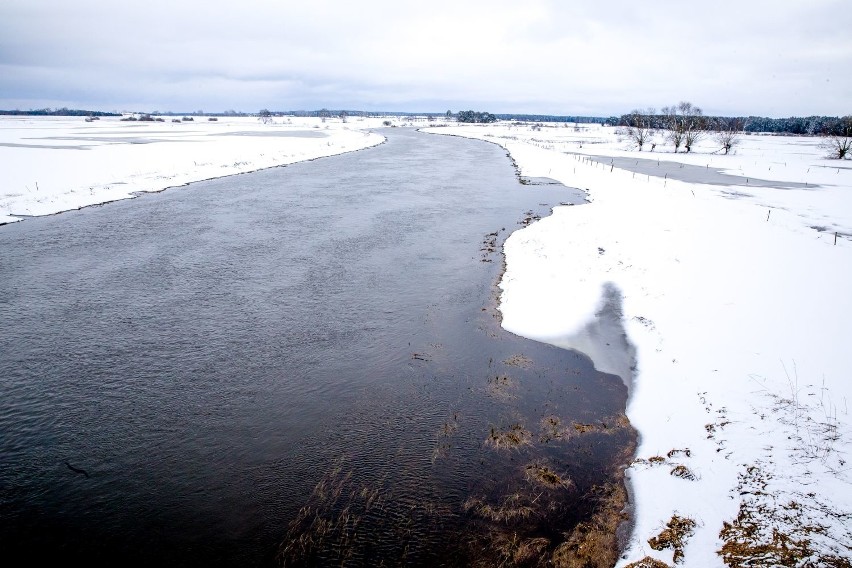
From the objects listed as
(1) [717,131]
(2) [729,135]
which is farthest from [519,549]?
(1) [717,131]

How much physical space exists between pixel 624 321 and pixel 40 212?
2654cm

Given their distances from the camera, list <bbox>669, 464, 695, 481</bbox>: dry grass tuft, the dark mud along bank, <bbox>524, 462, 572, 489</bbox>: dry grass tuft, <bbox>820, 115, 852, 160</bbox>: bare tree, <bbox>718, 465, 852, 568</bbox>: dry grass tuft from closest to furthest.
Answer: <bbox>718, 465, 852, 568</bbox>: dry grass tuft → the dark mud along bank → <bbox>669, 464, 695, 481</bbox>: dry grass tuft → <bbox>524, 462, 572, 489</bbox>: dry grass tuft → <bbox>820, 115, 852, 160</bbox>: bare tree

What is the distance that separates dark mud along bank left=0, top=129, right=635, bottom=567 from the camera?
6.21 meters

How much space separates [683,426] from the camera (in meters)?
8.07

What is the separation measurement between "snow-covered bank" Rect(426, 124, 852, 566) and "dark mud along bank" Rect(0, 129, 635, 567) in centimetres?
76

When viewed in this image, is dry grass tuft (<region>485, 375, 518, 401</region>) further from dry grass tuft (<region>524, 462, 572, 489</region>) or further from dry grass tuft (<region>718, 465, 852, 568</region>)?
dry grass tuft (<region>718, 465, 852, 568</region>)

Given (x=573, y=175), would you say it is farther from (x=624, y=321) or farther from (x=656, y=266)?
(x=624, y=321)

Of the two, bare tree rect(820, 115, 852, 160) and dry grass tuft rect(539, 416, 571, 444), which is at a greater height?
bare tree rect(820, 115, 852, 160)

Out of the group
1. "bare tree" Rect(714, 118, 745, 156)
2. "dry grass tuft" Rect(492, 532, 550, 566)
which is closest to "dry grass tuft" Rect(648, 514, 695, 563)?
"dry grass tuft" Rect(492, 532, 550, 566)

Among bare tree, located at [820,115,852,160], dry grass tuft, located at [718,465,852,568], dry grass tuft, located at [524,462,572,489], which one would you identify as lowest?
dry grass tuft, located at [524,462,572,489]

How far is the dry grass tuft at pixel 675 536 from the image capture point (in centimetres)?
584

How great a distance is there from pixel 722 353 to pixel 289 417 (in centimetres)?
877

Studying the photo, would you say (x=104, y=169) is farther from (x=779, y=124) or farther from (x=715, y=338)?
(x=779, y=124)

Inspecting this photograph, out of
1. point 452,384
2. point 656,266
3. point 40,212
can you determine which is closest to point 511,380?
point 452,384
